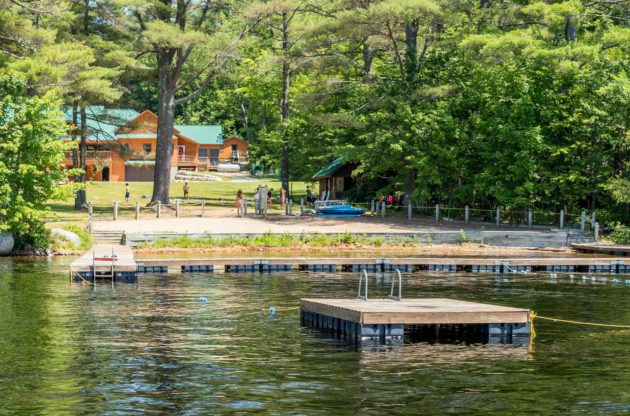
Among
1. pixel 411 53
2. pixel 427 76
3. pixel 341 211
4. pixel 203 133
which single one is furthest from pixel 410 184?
pixel 203 133

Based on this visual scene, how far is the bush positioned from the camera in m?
54.8

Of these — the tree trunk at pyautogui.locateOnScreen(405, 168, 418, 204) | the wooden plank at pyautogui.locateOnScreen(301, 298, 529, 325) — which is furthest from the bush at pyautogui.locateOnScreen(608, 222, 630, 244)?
the wooden plank at pyautogui.locateOnScreen(301, 298, 529, 325)

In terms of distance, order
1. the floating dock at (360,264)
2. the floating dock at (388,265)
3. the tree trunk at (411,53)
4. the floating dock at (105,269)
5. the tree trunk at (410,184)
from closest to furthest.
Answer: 1. the floating dock at (105,269)
2. the floating dock at (360,264)
3. the floating dock at (388,265)
4. the tree trunk at (411,53)
5. the tree trunk at (410,184)

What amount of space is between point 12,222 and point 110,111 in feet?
89.8

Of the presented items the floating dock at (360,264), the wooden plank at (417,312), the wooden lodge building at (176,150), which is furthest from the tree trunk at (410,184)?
→ the wooden lodge building at (176,150)

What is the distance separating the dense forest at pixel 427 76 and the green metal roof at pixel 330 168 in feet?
10.3

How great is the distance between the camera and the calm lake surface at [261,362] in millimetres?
19391

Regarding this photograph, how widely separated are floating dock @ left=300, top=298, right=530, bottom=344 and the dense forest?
29314mm

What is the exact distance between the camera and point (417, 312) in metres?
25.6

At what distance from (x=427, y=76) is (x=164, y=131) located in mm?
17765

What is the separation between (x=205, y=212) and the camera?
69125mm

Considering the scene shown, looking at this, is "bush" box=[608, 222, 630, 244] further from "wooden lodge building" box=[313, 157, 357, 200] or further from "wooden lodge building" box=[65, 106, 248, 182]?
"wooden lodge building" box=[65, 106, 248, 182]

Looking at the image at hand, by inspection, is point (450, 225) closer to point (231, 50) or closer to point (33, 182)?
point (231, 50)

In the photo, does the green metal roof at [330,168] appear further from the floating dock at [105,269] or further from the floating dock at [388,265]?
the floating dock at [105,269]
